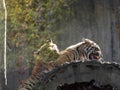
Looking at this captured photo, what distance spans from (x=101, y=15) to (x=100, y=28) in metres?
0.16

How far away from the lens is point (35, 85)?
11.0ft

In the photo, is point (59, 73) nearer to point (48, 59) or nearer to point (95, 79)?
point (95, 79)

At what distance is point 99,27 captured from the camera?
19.6ft

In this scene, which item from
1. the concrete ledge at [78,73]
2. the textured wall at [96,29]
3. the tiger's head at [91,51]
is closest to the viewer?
the concrete ledge at [78,73]

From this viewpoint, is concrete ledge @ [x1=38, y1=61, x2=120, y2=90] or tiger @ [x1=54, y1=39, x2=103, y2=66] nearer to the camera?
concrete ledge @ [x1=38, y1=61, x2=120, y2=90]

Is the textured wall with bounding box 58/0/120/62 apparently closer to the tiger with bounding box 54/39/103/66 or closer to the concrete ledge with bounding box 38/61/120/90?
the tiger with bounding box 54/39/103/66

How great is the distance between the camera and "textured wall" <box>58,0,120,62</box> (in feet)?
19.5

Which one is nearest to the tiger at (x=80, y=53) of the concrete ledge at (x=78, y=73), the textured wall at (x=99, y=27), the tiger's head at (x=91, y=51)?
the tiger's head at (x=91, y=51)

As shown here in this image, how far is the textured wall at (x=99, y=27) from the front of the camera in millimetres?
5953

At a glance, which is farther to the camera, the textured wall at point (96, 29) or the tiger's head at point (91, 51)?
the textured wall at point (96, 29)

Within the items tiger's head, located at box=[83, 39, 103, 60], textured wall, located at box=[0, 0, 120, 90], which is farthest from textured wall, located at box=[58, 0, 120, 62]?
tiger's head, located at box=[83, 39, 103, 60]

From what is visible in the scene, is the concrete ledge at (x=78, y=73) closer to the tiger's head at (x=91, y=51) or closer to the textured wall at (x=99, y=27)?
the tiger's head at (x=91, y=51)

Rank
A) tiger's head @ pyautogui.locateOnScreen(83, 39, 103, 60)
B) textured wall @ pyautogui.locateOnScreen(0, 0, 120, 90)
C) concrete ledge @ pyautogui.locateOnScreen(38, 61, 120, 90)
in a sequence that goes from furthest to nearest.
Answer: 1. textured wall @ pyautogui.locateOnScreen(0, 0, 120, 90)
2. tiger's head @ pyautogui.locateOnScreen(83, 39, 103, 60)
3. concrete ledge @ pyautogui.locateOnScreen(38, 61, 120, 90)

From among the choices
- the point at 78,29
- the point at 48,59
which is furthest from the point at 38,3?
the point at 48,59
